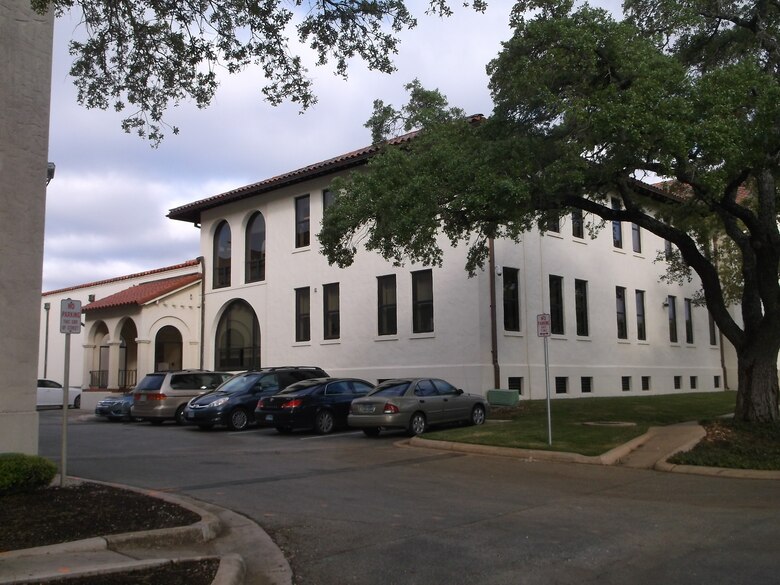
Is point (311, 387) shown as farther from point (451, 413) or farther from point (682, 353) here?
point (682, 353)

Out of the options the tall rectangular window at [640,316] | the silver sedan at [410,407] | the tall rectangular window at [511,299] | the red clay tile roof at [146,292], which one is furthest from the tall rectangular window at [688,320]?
the red clay tile roof at [146,292]

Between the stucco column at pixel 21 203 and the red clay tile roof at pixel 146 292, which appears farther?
the red clay tile roof at pixel 146 292

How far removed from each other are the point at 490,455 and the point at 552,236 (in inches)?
562

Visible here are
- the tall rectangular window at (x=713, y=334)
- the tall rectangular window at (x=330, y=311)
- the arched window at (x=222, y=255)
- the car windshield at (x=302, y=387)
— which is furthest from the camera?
the tall rectangular window at (x=713, y=334)

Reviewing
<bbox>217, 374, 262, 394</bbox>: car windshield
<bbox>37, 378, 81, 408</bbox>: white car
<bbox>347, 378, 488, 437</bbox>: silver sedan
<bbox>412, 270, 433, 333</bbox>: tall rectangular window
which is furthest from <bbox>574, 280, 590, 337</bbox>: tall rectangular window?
<bbox>37, 378, 81, 408</bbox>: white car

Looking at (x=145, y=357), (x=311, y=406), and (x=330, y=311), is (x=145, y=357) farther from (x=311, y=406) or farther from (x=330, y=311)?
(x=311, y=406)

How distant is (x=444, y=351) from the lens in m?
24.4

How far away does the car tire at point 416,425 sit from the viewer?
17172 millimetres

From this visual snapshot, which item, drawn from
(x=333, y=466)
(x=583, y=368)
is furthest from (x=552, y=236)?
(x=333, y=466)

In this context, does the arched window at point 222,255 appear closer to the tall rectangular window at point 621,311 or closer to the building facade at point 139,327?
the building facade at point 139,327

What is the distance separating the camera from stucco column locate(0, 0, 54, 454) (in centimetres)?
1009

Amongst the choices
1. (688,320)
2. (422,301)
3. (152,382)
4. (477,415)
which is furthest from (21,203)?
(688,320)

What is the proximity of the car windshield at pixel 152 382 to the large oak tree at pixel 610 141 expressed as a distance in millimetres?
9268

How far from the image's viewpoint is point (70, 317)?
32.6 feet
